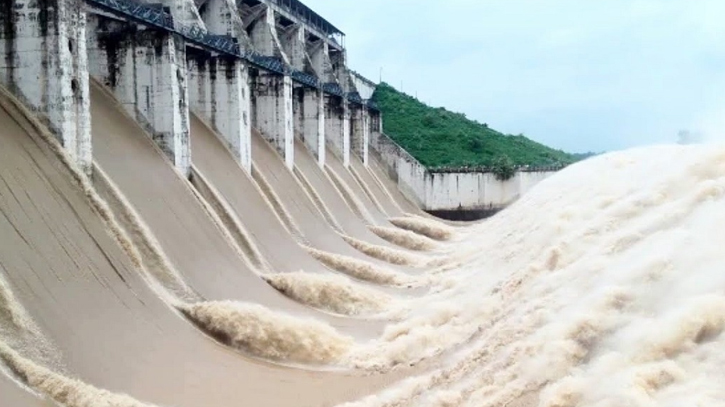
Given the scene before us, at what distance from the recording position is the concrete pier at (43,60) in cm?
1262

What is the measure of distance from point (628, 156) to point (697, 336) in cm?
1435

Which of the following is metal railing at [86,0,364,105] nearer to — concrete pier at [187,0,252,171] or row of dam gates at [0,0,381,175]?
row of dam gates at [0,0,381,175]

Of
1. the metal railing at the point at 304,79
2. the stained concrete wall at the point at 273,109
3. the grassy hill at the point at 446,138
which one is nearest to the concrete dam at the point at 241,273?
the stained concrete wall at the point at 273,109

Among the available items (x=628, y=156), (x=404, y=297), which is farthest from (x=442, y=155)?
(x=404, y=297)

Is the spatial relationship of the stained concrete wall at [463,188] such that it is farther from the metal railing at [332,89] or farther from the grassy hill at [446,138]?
the metal railing at [332,89]

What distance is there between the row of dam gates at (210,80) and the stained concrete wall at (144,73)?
22 mm

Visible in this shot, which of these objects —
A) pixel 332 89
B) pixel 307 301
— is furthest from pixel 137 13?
pixel 332 89

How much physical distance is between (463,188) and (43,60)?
1094 inches

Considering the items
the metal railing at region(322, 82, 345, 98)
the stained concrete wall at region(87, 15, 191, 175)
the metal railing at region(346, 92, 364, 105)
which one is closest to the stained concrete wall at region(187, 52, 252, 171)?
the stained concrete wall at region(87, 15, 191, 175)

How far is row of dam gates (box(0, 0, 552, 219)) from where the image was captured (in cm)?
1279

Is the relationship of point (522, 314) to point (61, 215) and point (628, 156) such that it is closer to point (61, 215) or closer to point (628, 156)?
point (61, 215)

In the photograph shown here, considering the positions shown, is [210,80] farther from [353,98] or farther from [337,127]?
[353,98]

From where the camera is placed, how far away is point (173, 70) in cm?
1717

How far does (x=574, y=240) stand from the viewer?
1224 centimetres
